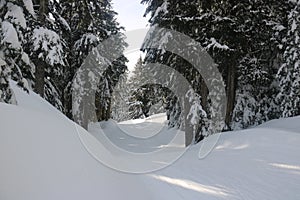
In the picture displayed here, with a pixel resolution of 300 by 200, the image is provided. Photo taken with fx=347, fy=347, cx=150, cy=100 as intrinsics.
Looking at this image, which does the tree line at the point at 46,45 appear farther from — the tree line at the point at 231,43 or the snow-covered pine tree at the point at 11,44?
the tree line at the point at 231,43

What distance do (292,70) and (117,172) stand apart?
449 inches

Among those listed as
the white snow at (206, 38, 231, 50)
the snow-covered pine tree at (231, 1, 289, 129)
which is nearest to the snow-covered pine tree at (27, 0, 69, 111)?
the white snow at (206, 38, 231, 50)

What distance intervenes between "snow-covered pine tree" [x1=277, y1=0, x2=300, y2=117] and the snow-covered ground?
16.0 ft

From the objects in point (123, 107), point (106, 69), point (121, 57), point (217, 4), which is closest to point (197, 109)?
point (217, 4)

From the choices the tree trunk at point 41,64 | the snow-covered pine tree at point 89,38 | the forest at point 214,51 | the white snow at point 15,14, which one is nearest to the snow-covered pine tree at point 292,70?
the forest at point 214,51

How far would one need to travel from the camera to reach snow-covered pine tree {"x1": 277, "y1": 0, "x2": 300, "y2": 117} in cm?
1500

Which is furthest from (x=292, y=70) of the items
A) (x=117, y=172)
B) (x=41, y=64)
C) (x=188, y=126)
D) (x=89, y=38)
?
(x=89, y=38)

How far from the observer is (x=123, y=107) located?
6831 centimetres

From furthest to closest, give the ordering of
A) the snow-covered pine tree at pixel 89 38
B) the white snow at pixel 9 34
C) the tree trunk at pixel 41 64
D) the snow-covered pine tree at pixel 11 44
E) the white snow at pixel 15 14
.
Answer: the snow-covered pine tree at pixel 89 38 < the tree trunk at pixel 41 64 < the white snow at pixel 15 14 < the white snow at pixel 9 34 < the snow-covered pine tree at pixel 11 44

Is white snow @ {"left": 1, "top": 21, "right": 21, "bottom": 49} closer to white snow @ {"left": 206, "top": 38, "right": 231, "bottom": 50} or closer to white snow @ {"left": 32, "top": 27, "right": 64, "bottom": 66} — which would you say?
white snow @ {"left": 32, "top": 27, "right": 64, "bottom": 66}

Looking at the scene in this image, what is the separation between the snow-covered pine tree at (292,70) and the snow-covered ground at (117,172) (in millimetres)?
4874

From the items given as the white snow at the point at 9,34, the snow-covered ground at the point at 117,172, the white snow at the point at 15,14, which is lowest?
the snow-covered ground at the point at 117,172

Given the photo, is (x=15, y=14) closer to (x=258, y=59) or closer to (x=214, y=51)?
(x=214, y=51)

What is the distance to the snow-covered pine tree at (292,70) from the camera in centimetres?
1500
